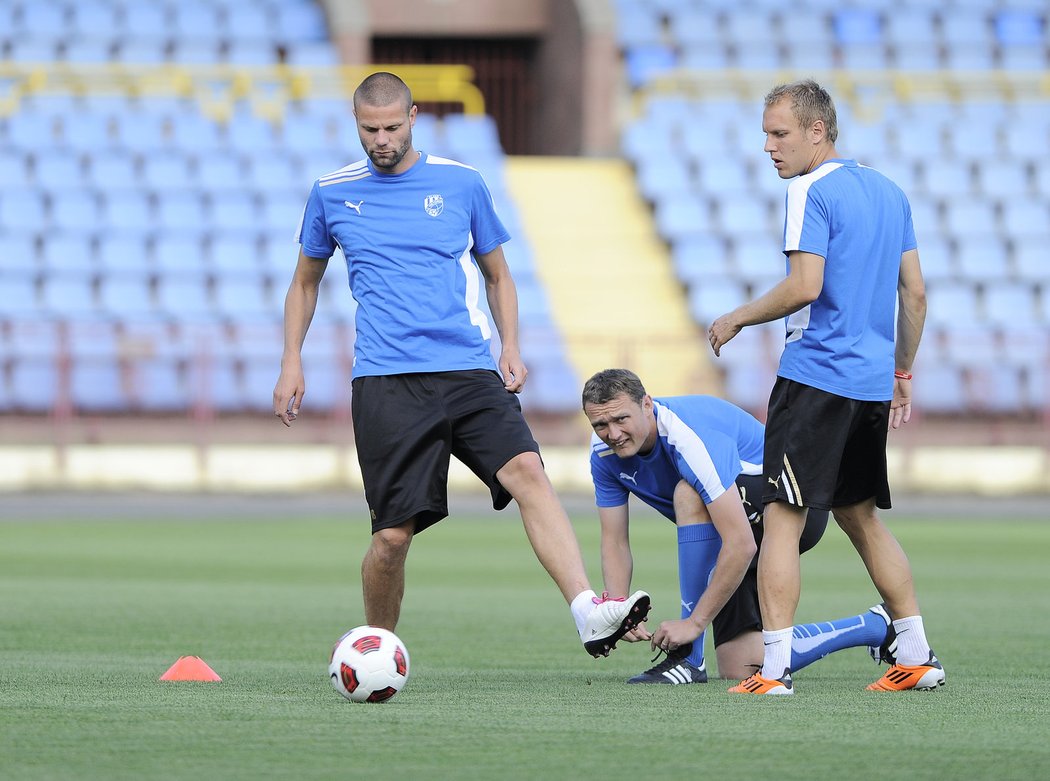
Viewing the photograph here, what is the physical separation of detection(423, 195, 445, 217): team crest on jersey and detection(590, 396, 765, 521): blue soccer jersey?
108cm

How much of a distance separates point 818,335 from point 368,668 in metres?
1.80

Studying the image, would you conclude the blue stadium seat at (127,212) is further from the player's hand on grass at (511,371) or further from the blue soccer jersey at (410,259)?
the player's hand on grass at (511,371)

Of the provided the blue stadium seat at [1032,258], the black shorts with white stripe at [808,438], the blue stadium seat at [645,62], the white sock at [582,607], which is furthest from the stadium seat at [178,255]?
the black shorts with white stripe at [808,438]

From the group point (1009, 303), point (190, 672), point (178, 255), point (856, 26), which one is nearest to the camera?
point (190, 672)

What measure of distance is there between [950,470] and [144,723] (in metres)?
16.3

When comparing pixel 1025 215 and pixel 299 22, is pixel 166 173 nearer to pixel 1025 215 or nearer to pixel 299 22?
pixel 299 22

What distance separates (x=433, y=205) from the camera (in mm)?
6301

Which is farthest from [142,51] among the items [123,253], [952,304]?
[952,304]

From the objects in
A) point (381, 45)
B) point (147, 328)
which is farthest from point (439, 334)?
point (381, 45)

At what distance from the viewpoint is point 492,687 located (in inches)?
235

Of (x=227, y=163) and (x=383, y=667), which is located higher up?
(x=227, y=163)

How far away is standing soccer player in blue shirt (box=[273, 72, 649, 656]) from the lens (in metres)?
6.16

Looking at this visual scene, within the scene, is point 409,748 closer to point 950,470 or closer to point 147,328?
point 147,328

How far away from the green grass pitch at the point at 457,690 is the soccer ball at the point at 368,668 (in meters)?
0.07
